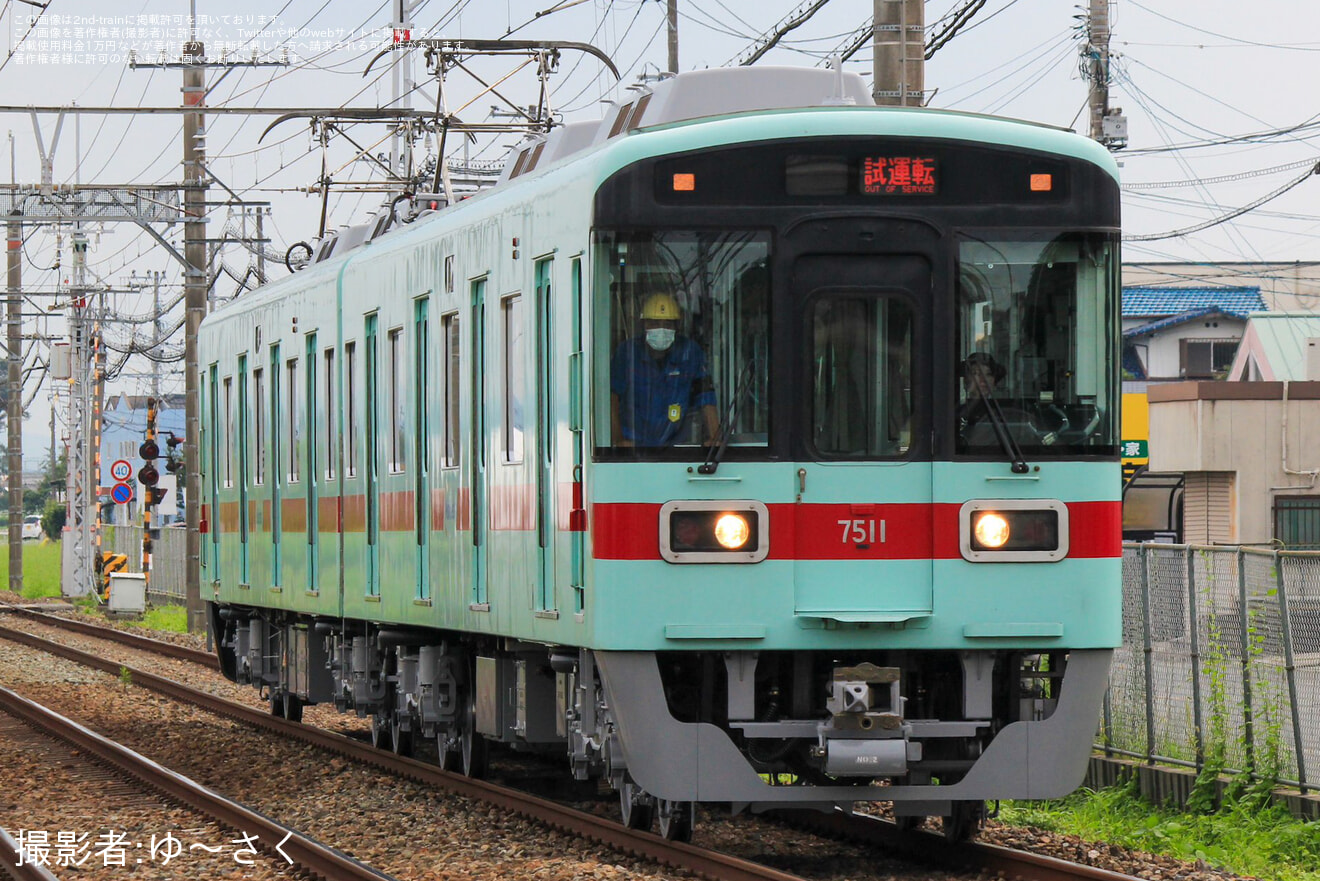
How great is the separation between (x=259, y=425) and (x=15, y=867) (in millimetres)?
7391

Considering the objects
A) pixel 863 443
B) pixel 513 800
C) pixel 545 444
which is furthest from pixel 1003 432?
pixel 513 800

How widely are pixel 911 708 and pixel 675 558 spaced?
1.23m

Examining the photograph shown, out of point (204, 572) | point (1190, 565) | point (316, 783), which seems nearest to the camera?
point (1190, 565)

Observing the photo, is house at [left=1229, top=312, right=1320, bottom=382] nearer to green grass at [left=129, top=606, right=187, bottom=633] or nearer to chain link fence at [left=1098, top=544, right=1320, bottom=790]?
green grass at [left=129, top=606, right=187, bottom=633]

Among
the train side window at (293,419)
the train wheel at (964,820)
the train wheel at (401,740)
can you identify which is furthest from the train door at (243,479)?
the train wheel at (964,820)

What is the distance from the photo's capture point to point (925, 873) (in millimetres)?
9328

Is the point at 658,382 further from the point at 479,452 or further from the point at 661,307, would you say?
the point at 479,452

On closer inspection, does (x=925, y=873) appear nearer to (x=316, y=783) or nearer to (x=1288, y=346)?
(x=316, y=783)

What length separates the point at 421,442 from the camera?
12.4 m

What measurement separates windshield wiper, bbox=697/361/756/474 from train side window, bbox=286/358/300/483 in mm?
7405

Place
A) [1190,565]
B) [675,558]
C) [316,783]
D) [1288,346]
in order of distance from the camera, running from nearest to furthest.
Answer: [675,558], [1190,565], [316,783], [1288,346]

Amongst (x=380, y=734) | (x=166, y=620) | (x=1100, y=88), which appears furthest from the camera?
(x=166, y=620)

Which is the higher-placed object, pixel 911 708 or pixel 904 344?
pixel 904 344

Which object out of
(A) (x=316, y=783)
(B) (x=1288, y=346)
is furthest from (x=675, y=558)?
(B) (x=1288, y=346)
